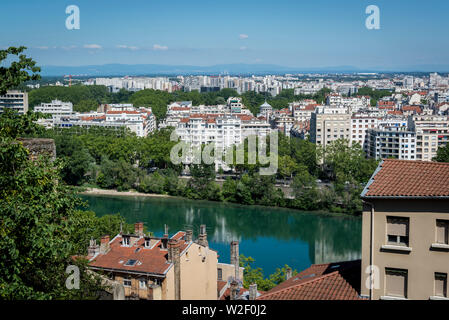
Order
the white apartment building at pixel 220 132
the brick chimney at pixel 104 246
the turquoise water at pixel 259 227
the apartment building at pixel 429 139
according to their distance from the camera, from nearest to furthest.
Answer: the brick chimney at pixel 104 246 → the turquoise water at pixel 259 227 → the apartment building at pixel 429 139 → the white apartment building at pixel 220 132

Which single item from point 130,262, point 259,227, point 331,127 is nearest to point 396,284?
point 130,262

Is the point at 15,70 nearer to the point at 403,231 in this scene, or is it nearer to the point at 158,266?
the point at 403,231

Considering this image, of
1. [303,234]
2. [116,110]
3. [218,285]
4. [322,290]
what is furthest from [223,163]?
[322,290]

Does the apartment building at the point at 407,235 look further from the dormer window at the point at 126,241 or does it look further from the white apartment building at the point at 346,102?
the white apartment building at the point at 346,102

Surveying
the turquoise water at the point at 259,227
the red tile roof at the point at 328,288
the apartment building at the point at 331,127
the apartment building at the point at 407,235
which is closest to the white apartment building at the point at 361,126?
the apartment building at the point at 331,127

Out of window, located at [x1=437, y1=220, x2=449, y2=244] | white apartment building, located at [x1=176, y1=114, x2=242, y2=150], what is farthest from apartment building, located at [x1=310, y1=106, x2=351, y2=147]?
window, located at [x1=437, y1=220, x2=449, y2=244]

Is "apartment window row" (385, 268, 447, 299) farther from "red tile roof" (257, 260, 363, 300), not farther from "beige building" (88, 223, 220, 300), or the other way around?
"beige building" (88, 223, 220, 300)

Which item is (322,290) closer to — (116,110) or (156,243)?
(156,243)
